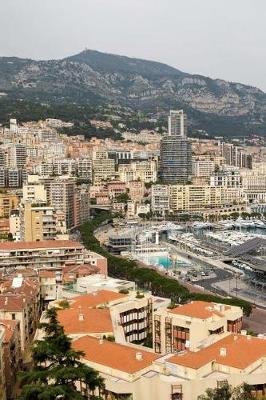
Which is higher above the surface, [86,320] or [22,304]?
[86,320]

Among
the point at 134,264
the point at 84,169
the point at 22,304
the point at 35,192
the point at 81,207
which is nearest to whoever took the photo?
the point at 22,304

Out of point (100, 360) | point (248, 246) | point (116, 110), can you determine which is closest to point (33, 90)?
point (116, 110)

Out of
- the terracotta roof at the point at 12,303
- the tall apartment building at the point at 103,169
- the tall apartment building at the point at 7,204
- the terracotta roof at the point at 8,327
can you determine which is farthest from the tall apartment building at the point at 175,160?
the terracotta roof at the point at 8,327

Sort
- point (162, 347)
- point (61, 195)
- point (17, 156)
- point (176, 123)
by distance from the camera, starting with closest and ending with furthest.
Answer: point (162, 347) → point (61, 195) → point (17, 156) → point (176, 123)

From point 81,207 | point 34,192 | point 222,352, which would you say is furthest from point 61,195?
point 222,352

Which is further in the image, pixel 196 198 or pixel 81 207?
pixel 196 198

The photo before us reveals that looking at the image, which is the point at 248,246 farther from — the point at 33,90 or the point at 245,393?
the point at 33,90

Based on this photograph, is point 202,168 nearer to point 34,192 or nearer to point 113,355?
point 34,192

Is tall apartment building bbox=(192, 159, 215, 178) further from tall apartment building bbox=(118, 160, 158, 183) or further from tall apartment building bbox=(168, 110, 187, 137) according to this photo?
tall apartment building bbox=(168, 110, 187, 137)

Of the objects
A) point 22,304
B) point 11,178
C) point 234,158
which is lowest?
point 22,304
